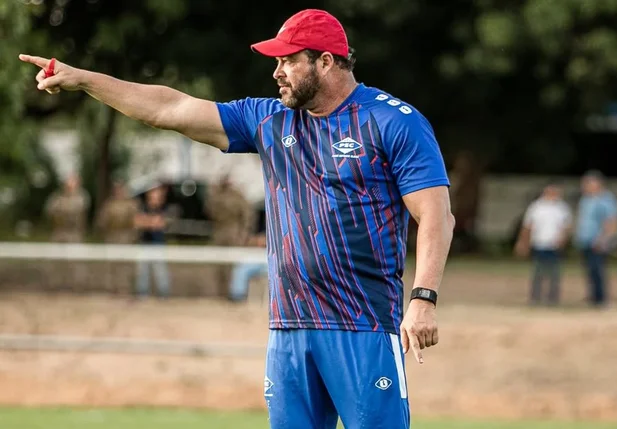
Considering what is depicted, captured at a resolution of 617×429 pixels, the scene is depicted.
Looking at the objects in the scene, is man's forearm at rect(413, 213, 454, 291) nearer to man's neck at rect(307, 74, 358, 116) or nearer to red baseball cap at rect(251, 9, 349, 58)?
man's neck at rect(307, 74, 358, 116)

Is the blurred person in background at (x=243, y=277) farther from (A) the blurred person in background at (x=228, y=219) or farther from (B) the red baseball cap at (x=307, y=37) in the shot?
(B) the red baseball cap at (x=307, y=37)

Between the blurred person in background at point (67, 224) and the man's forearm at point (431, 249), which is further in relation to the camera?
the blurred person in background at point (67, 224)

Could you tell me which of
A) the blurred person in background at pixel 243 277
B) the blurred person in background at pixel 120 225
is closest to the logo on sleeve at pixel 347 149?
the blurred person in background at pixel 243 277

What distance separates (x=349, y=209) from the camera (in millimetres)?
5098

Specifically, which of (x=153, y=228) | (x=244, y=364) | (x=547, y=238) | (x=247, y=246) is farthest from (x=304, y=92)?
(x=547, y=238)

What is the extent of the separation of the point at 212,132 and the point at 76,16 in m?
16.9

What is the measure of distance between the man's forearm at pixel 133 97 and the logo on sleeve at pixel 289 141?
464 millimetres

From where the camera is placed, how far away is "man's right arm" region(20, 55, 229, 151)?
5.32 m

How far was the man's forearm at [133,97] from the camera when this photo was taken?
5320 mm

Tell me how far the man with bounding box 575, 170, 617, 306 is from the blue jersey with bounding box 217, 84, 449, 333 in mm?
16020

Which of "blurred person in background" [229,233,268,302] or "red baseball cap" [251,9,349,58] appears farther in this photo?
"blurred person in background" [229,233,268,302]

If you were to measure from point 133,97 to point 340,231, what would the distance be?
1.00 m

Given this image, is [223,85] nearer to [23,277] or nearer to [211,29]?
[211,29]

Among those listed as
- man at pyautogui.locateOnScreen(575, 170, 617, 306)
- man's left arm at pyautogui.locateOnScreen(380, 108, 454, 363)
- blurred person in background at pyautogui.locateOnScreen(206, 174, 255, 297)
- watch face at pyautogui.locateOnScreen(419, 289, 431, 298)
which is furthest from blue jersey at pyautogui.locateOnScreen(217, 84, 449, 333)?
man at pyautogui.locateOnScreen(575, 170, 617, 306)
